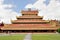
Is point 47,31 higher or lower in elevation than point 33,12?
lower

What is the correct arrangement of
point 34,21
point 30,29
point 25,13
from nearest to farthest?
A: 1. point 30,29
2. point 34,21
3. point 25,13

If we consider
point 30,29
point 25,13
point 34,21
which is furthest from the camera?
point 25,13

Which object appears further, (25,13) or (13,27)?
(25,13)

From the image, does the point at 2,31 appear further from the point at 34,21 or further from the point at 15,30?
the point at 34,21

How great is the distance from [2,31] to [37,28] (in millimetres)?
8894

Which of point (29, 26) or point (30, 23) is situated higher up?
point (30, 23)

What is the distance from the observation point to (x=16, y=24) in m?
60.8

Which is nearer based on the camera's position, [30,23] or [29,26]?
[29,26]

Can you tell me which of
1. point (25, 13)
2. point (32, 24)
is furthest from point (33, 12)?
point (32, 24)

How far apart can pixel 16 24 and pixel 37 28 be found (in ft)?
20.4

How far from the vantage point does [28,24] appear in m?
60.6

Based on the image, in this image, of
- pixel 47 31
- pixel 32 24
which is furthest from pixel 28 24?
pixel 47 31

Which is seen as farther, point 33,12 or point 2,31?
point 33,12

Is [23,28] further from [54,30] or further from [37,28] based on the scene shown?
[54,30]
